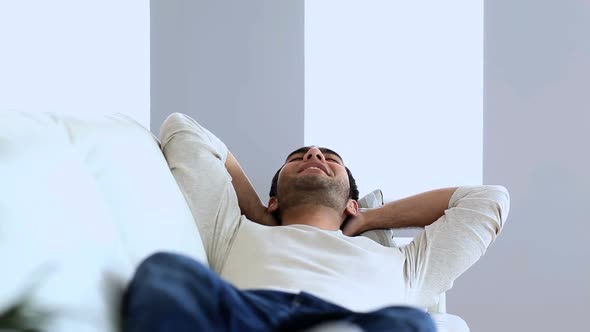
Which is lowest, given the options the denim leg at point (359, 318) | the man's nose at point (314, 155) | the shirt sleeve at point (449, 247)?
the shirt sleeve at point (449, 247)

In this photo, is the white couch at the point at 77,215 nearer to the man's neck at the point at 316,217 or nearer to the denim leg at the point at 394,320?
the denim leg at the point at 394,320

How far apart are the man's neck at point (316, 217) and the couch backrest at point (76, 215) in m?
0.50

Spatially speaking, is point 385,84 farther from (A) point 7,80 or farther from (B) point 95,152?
(B) point 95,152

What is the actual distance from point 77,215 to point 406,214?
1165 mm

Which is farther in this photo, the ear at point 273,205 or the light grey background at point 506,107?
the light grey background at point 506,107

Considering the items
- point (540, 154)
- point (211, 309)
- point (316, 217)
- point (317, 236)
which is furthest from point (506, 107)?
point (211, 309)

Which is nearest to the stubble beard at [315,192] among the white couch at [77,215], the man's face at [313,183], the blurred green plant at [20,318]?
the man's face at [313,183]

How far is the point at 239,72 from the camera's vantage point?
2.90m

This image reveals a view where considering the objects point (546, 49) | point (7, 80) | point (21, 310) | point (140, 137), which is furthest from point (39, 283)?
point (546, 49)

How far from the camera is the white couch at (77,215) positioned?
948 mm

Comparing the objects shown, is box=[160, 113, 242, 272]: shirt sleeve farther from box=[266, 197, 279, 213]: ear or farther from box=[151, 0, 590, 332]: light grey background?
box=[151, 0, 590, 332]: light grey background

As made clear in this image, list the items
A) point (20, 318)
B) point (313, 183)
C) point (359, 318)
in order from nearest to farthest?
point (20, 318)
point (359, 318)
point (313, 183)

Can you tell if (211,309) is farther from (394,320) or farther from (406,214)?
→ (406,214)

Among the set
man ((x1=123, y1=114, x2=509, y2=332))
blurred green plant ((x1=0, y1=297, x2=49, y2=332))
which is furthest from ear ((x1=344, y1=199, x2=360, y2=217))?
blurred green plant ((x1=0, y1=297, x2=49, y2=332))
